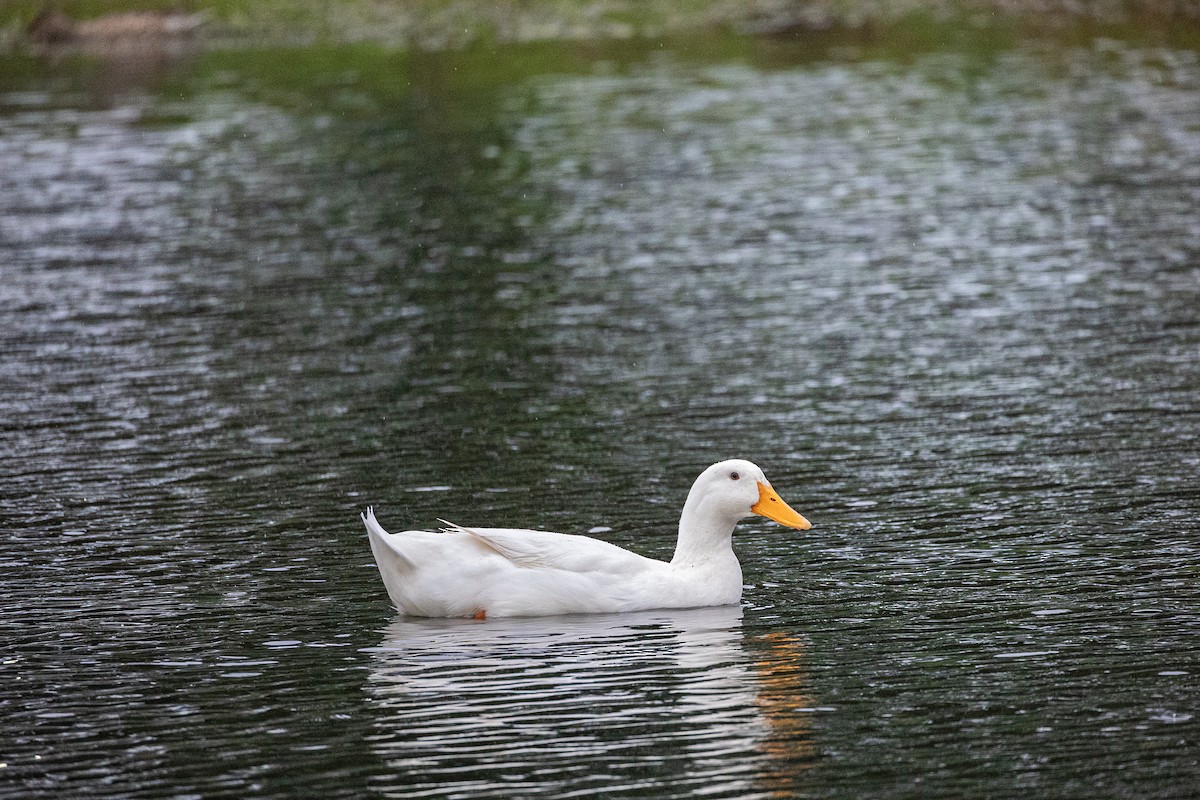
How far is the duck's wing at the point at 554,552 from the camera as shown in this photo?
1307cm

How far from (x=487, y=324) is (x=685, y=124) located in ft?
56.4

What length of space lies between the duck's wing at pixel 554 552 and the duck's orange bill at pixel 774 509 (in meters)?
0.98

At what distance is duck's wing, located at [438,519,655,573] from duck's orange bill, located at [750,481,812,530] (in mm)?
977

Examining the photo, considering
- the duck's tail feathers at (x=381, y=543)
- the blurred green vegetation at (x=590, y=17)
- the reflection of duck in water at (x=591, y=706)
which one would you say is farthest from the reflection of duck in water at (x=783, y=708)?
the blurred green vegetation at (x=590, y=17)

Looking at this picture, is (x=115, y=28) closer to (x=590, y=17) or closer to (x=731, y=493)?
(x=590, y=17)

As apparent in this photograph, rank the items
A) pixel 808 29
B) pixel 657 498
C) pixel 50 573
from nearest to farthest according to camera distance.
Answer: pixel 50 573 → pixel 657 498 → pixel 808 29

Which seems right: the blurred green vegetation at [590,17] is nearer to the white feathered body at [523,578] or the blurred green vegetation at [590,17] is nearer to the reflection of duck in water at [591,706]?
the white feathered body at [523,578]

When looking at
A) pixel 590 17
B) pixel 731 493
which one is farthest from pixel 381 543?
pixel 590 17

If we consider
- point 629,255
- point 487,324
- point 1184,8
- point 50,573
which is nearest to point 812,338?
point 487,324

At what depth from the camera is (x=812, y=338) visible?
74.2 ft

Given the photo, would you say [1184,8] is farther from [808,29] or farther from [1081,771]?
[1081,771]

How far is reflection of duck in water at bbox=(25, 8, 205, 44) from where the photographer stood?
61.2 metres

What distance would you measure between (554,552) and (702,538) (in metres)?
1.06

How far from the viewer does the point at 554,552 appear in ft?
43.0
